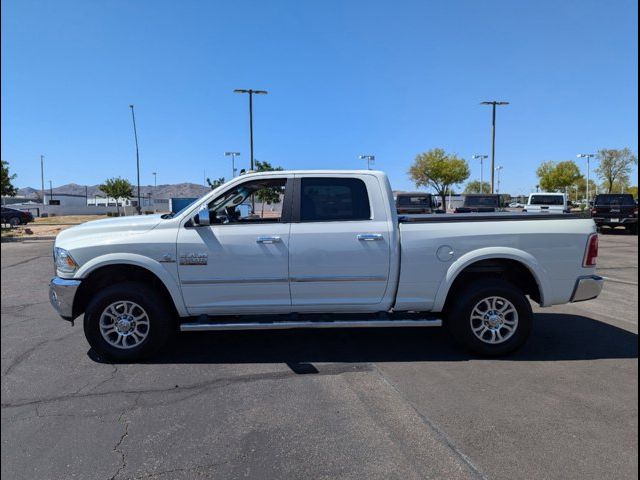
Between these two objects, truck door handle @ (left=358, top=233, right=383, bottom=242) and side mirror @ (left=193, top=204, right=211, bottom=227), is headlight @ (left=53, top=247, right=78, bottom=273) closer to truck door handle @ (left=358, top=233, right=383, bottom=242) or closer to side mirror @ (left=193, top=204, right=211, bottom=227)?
side mirror @ (left=193, top=204, right=211, bottom=227)

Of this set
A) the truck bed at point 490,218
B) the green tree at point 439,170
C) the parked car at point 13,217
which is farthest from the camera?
the green tree at point 439,170

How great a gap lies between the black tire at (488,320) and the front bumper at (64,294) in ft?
12.6

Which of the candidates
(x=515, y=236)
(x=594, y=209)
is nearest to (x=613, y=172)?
(x=594, y=209)

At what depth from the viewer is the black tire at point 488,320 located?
15.0 ft

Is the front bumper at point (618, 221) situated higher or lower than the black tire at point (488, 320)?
higher

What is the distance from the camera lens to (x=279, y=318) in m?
4.60

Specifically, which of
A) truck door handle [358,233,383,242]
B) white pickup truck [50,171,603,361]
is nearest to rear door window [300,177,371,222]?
white pickup truck [50,171,603,361]

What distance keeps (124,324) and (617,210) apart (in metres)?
22.3

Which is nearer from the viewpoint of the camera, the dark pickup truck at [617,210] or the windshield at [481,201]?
the dark pickup truck at [617,210]

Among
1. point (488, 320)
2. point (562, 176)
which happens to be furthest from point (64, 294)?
point (562, 176)

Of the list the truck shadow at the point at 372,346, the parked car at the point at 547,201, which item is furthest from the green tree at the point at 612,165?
the truck shadow at the point at 372,346

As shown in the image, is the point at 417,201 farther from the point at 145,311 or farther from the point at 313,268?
the point at 145,311

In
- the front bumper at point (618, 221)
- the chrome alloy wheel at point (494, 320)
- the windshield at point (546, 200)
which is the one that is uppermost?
the windshield at point (546, 200)

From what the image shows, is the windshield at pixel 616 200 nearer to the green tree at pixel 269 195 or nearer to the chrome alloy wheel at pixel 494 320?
the chrome alloy wheel at pixel 494 320
